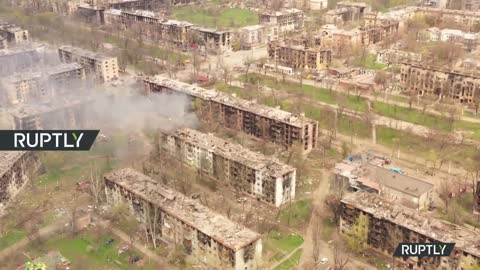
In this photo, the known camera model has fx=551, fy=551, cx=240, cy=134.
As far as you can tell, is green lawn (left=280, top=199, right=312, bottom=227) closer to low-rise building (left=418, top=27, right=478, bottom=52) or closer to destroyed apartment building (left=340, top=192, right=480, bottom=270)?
destroyed apartment building (left=340, top=192, right=480, bottom=270)

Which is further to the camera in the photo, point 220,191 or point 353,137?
point 353,137

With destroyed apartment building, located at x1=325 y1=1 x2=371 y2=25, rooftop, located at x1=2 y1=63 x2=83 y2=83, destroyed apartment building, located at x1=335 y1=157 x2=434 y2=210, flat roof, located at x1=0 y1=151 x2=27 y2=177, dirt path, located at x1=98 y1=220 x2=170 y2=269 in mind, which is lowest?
dirt path, located at x1=98 y1=220 x2=170 y2=269

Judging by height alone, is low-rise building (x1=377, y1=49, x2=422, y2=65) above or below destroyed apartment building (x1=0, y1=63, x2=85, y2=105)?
above

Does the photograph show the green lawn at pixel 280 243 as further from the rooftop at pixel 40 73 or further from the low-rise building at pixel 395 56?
the low-rise building at pixel 395 56

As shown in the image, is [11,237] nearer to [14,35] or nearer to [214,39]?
[214,39]

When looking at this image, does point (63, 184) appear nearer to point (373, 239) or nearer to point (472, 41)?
point (373, 239)

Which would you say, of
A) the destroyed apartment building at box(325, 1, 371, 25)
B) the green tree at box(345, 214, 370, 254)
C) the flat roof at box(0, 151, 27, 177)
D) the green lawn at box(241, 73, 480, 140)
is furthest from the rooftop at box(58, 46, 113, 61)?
the destroyed apartment building at box(325, 1, 371, 25)

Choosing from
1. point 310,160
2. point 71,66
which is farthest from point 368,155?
point 71,66
